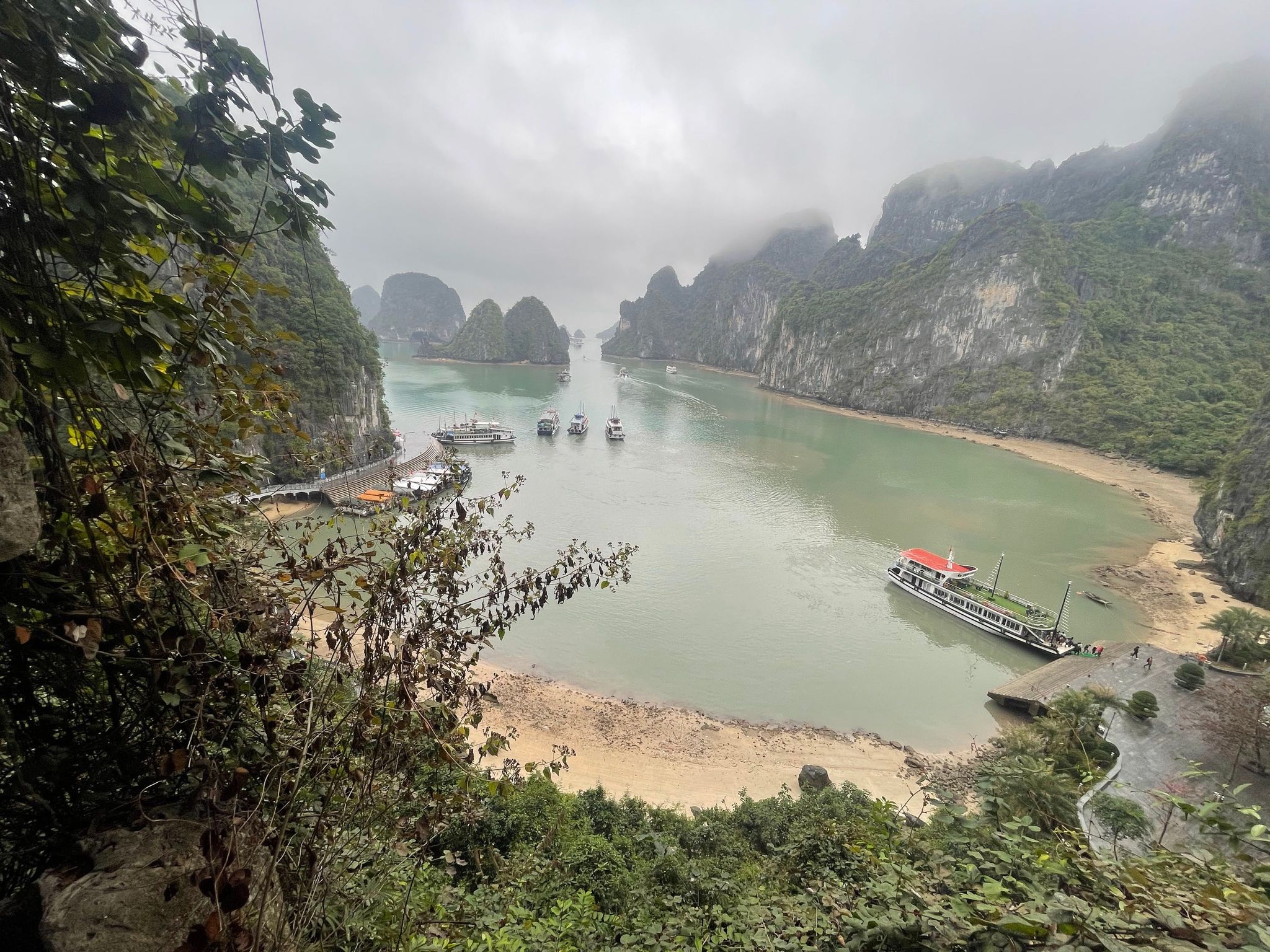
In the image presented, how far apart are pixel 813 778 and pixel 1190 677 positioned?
28.0 ft

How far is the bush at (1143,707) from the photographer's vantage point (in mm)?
9508

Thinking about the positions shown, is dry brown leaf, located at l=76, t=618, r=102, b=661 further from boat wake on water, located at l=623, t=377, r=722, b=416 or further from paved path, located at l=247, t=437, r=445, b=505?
boat wake on water, located at l=623, t=377, r=722, b=416

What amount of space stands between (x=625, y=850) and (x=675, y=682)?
7044mm

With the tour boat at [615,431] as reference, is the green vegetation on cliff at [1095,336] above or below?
above

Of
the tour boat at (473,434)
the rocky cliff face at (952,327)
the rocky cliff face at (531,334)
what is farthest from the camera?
the rocky cliff face at (531,334)

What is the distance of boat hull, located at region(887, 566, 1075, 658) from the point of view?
544 inches

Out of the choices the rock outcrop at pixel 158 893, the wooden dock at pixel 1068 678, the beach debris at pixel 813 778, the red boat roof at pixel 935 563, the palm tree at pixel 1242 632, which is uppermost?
the rock outcrop at pixel 158 893

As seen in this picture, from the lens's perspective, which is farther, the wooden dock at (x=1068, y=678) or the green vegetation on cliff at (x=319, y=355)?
the green vegetation on cliff at (x=319, y=355)

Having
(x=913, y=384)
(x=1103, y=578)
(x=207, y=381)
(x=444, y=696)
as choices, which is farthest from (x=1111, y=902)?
(x=913, y=384)

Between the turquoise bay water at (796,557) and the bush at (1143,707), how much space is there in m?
2.69

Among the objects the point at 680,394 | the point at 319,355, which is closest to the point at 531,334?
the point at 680,394

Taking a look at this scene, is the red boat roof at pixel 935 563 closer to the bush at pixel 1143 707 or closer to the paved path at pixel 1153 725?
the paved path at pixel 1153 725

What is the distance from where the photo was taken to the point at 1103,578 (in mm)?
19078

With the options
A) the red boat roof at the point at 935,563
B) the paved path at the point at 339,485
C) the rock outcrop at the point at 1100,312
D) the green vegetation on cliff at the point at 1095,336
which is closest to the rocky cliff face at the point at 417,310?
the rock outcrop at the point at 1100,312
